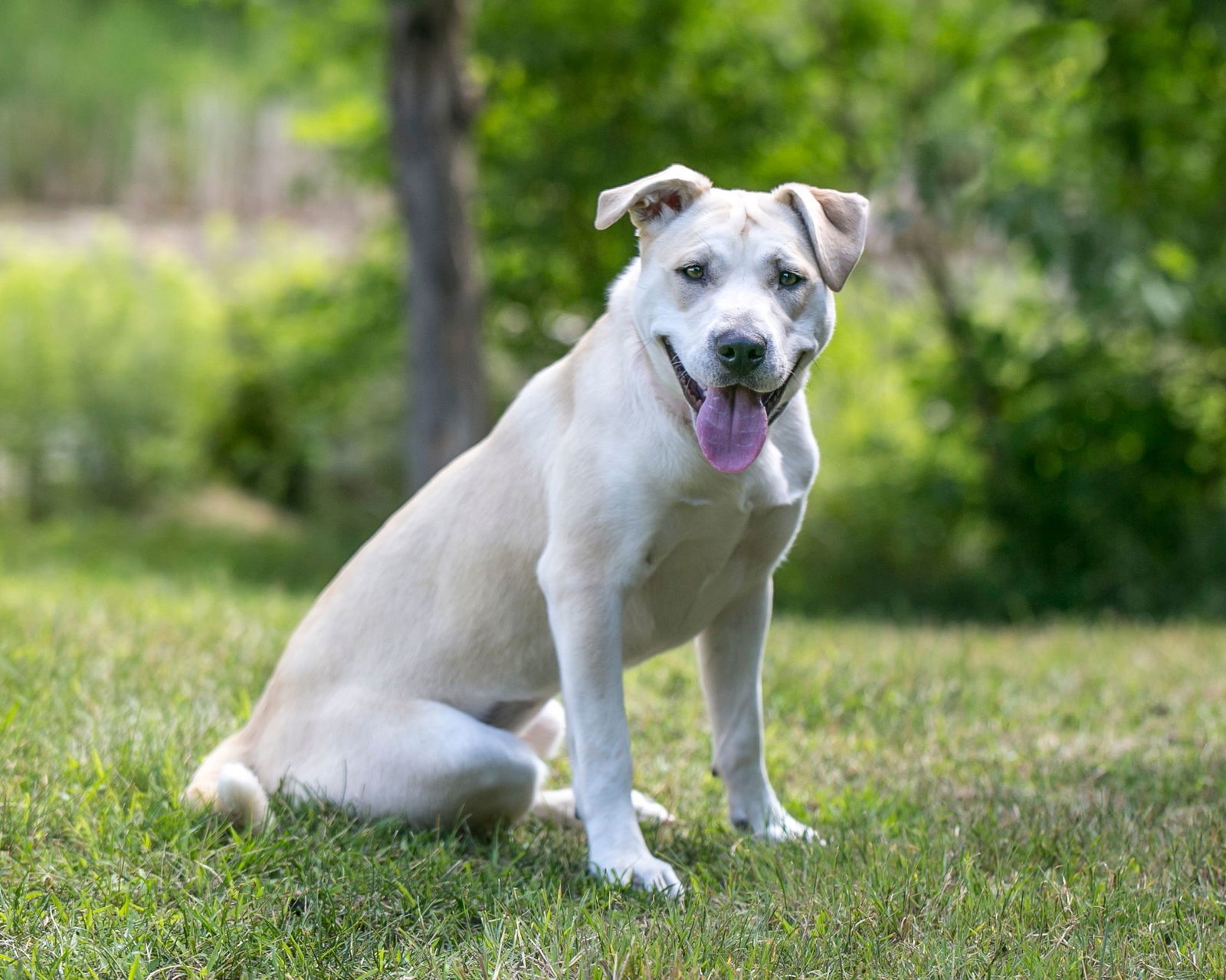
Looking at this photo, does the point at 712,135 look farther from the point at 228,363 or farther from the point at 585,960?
the point at 585,960

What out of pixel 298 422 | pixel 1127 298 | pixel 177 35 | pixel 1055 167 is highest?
pixel 177 35

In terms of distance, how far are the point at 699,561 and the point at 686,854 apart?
2.50 feet

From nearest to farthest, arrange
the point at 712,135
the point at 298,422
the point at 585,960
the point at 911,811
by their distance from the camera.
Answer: the point at 585,960 < the point at 911,811 < the point at 712,135 < the point at 298,422

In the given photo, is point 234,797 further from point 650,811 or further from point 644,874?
point 650,811

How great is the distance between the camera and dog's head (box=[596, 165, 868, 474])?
2.79 m

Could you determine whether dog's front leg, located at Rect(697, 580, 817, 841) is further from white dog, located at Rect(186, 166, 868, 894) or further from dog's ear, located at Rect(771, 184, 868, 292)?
dog's ear, located at Rect(771, 184, 868, 292)

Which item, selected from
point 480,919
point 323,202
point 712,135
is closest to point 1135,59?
point 712,135

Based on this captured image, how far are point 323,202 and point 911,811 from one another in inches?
704

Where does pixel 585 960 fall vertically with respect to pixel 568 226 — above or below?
below

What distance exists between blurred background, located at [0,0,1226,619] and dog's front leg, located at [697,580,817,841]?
16.5ft

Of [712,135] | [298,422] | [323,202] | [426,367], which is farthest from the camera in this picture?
[323,202]

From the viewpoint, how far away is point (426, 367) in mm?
8766

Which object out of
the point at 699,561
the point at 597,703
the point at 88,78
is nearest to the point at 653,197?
the point at 699,561

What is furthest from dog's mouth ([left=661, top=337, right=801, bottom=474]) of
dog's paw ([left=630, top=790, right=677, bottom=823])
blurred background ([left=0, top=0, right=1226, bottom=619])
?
blurred background ([left=0, top=0, right=1226, bottom=619])
